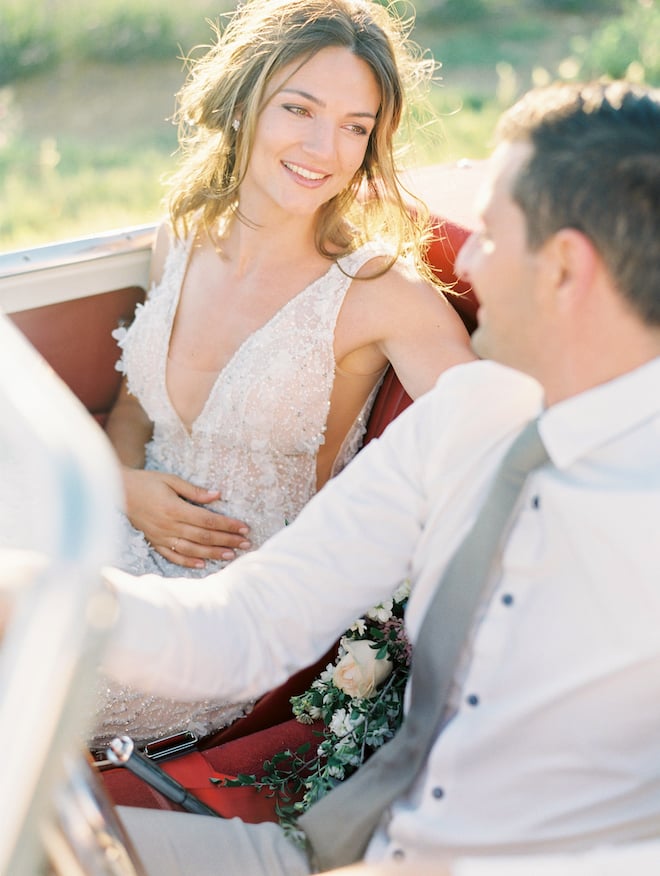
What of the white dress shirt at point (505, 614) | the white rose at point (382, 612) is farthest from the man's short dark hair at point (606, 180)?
the white rose at point (382, 612)

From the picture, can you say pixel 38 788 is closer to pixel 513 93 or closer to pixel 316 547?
pixel 316 547

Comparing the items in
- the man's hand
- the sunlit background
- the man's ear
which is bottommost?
the sunlit background

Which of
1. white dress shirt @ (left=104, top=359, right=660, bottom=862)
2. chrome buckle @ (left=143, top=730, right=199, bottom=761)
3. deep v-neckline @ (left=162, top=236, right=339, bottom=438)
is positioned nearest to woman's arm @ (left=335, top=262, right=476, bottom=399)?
deep v-neckline @ (left=162, top=236, right=339, bottom=438)

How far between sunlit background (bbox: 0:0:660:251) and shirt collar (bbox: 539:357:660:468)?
4955mm

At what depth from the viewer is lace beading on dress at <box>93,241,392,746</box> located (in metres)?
2.18

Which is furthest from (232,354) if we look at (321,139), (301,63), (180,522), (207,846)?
(207,846)

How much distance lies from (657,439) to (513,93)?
22.5ft

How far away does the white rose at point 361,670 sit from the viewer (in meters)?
1.70

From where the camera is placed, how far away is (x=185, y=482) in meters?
2.25

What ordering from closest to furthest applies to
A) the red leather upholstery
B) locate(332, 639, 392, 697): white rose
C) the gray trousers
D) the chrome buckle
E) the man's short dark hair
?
1. the man's short dark hair
2. the gray trousers
3. locate(332, 639, 392, 697): white rose
4. the chrome buckle
5. the red leather upholstery

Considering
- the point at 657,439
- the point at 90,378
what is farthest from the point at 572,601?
the point at 90,378

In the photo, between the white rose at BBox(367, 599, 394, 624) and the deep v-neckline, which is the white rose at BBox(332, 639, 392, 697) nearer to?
the white rose at BBox(367, 599, 394, 624)

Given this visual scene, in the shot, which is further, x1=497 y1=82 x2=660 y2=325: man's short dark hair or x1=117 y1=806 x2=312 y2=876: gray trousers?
x1=117 y1=806 x2=312 y2=876: gray trousers

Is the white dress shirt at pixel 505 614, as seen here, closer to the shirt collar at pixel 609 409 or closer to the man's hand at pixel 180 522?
the shirt collar at pixel 609 409
